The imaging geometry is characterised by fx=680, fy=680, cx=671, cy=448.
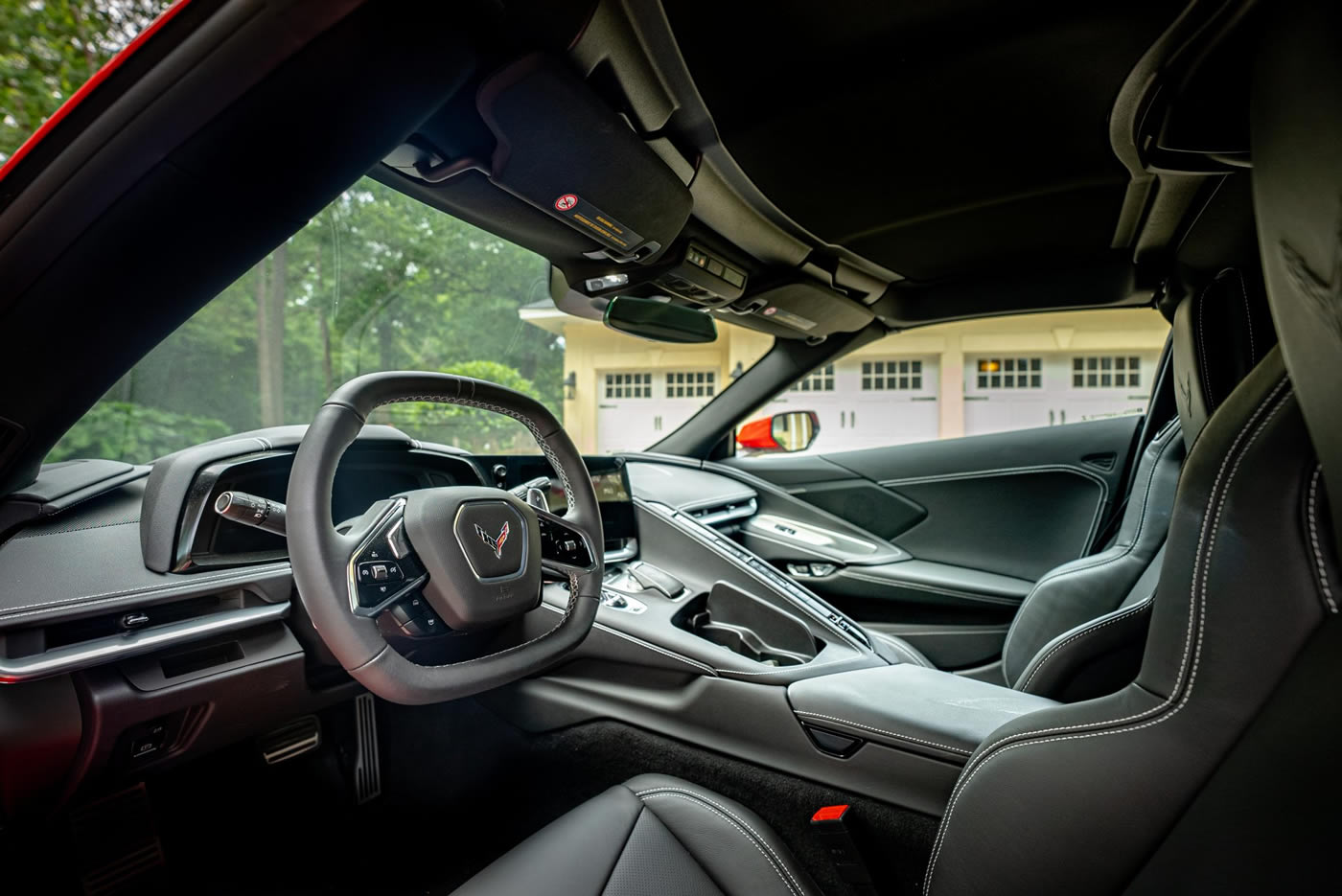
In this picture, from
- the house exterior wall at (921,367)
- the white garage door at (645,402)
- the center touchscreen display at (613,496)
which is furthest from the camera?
the white garage door at (645,402)

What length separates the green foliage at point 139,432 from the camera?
149 centimetres

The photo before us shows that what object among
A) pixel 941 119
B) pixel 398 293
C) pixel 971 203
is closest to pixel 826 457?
pixel 971 203

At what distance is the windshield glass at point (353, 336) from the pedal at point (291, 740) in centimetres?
72

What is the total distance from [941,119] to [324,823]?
2.43m

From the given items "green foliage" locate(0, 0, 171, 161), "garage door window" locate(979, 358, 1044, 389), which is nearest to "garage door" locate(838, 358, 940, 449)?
"garage door window" locate(979, 358, 1044, 389)

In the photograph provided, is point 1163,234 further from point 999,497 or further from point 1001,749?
point 1001,749

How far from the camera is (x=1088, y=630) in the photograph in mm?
1686

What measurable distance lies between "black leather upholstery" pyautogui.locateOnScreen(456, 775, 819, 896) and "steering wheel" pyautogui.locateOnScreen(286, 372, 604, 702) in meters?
0.30

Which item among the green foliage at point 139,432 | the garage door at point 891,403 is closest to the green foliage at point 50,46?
the green foliage at point 139,432

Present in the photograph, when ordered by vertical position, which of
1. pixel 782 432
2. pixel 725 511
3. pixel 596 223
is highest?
pixel 596 223

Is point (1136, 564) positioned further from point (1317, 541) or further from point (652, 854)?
point (652, 854)

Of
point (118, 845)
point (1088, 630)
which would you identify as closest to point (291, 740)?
point (118, 845)

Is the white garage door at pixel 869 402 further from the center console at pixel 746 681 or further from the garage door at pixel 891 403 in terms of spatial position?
the center console at pixel 746 681

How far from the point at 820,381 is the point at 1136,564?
1.79m
